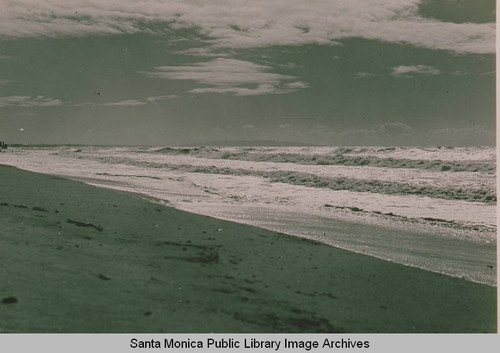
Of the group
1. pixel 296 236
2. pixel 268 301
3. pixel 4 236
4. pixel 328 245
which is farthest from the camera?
pixel 296 236

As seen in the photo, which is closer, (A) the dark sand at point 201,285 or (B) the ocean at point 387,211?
(A) the dark sand at point 201,285

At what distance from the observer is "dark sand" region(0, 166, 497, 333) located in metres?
3.67

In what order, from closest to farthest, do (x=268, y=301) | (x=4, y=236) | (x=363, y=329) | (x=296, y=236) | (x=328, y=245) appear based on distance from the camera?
1. (x=363, y=329)
2. (x=268, y=301)
3. (x=4, y=236)
4. (x=328, y=245)
5. (x=296, y=236)

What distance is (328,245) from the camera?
746 centimetres

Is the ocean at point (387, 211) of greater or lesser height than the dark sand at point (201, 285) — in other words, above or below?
below

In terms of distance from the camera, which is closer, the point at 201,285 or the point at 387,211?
the point at 201,285

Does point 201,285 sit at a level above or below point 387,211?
above

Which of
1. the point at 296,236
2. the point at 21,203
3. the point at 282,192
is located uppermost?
the point at 21,203

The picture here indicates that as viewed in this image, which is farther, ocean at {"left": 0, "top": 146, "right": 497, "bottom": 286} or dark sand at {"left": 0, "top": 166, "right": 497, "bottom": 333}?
ocean at {"left": 0, "top": 146, "right": 497, "bottom": 286}

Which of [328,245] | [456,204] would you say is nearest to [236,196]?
[456,204]

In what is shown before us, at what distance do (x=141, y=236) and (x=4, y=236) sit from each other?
1808 millimetres

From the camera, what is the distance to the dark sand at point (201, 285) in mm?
3670

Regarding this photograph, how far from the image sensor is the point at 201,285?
4602 millimetres

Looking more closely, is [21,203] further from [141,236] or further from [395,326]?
[395,326]
